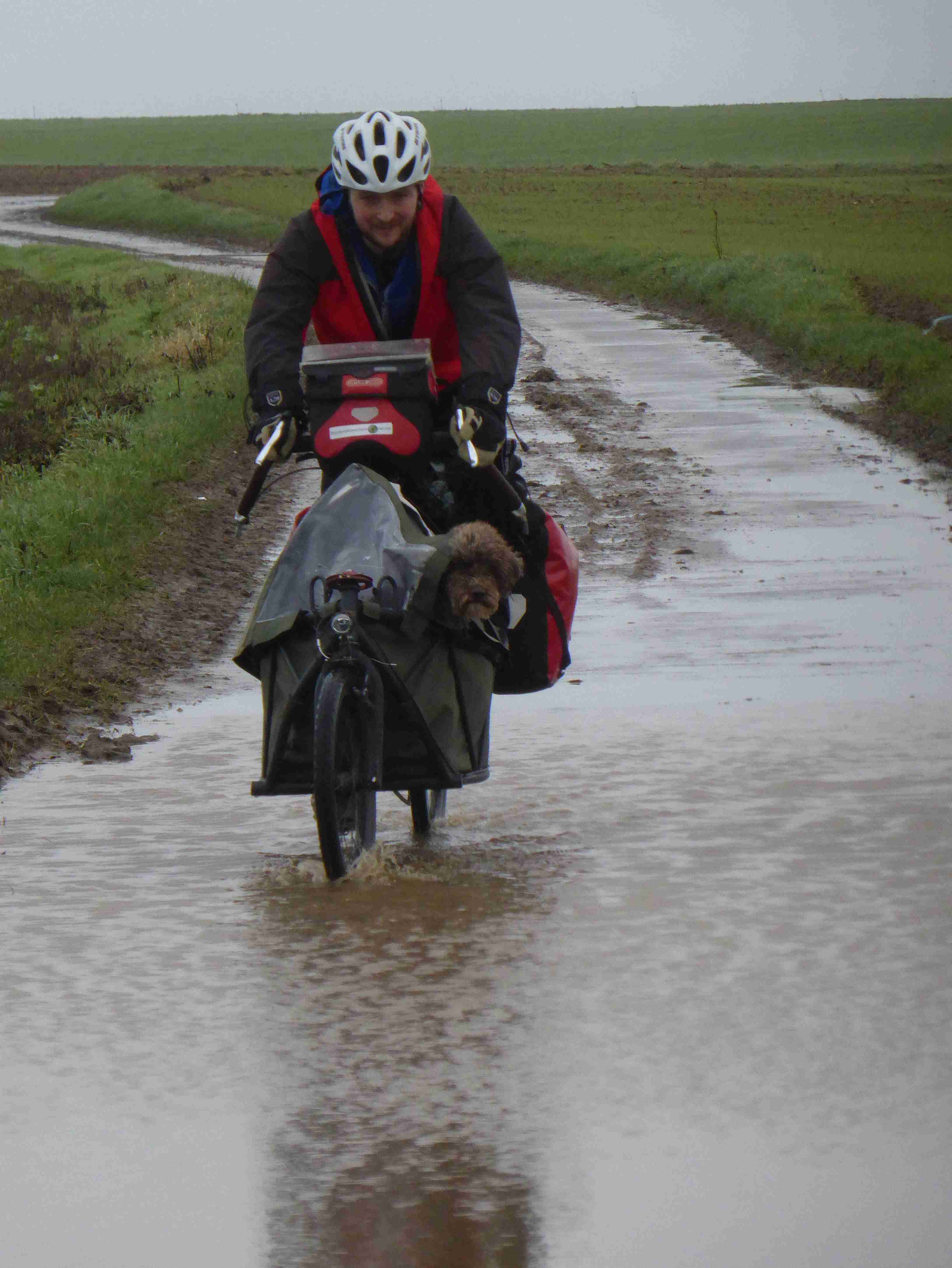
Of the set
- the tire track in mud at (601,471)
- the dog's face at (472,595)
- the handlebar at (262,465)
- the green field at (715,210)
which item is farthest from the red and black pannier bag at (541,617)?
the green field at (715,210)

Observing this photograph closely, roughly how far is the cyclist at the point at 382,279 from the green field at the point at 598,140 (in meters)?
98.0

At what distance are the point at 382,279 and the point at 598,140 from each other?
5661 inches

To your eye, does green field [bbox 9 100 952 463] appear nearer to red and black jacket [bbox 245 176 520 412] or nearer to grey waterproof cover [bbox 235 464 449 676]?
red and black jacket [bbox 245 176 520 412]

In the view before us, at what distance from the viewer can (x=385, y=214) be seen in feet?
19.4

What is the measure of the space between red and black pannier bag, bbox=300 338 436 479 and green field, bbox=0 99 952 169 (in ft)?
323

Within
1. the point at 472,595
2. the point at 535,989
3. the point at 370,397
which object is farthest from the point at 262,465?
the point at 535,989

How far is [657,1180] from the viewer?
3818mm

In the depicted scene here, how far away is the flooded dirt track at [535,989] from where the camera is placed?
12.2 ft

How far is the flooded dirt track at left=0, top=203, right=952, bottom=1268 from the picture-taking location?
3.72m

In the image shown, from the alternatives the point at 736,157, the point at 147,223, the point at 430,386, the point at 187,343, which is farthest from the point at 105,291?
the point at 736,157

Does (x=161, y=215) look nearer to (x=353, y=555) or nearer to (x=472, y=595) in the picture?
(x=353, y=555)

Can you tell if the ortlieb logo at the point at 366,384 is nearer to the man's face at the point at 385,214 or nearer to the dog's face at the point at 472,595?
the man's face at the point at 385,214

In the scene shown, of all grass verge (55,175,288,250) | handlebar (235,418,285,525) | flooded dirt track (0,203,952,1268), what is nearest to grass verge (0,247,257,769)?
flooded dirt track (0,203,952,1268)

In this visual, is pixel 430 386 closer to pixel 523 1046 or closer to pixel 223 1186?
pixel 523 1046
